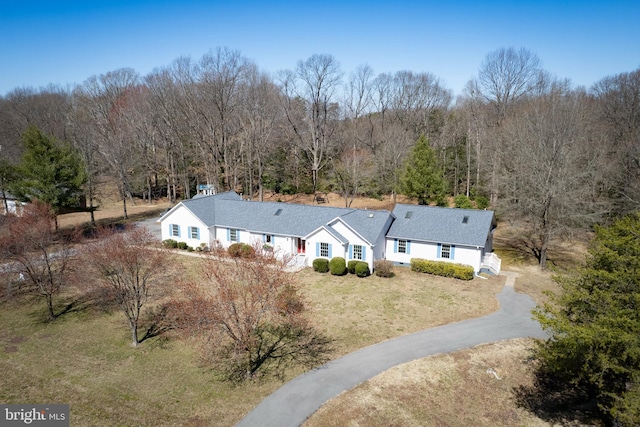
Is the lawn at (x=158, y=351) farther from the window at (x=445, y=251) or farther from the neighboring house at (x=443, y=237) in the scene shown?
the window at (x=445, y=251)

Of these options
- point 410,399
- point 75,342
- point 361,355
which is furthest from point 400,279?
point 75,342

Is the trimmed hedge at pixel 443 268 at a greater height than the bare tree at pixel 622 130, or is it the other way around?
the bare tree at pixel 622 130

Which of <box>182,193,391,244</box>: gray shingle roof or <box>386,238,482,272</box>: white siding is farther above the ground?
<box>182,193,391,244</box>: gray shingle roof

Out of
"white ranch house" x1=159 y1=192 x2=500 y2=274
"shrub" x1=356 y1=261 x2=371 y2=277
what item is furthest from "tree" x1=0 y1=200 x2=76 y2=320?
"shrub" x1=356 y1=261 x2=371 y2=277

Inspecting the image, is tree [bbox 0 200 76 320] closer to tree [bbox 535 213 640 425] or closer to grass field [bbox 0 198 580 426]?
grass field [bbox 0 198 580 426]

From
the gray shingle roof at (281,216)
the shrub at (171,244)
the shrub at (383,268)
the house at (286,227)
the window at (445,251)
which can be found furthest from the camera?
the shrub at (171,244)

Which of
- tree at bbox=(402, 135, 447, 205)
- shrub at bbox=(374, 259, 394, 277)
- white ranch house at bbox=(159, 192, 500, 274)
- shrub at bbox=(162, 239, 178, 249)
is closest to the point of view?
shrub at bbox=(374, 259, 394, 277)

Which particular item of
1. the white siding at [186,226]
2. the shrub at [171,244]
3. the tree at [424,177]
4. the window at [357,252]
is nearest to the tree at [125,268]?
the white siding at [186,226]
